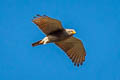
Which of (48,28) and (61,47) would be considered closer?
(48,28)

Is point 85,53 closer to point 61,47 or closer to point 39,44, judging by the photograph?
point 61,47

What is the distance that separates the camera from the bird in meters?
19.2

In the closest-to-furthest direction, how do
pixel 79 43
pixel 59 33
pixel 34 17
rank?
pixel 34 17
pixel 59 33
pixel 79 43

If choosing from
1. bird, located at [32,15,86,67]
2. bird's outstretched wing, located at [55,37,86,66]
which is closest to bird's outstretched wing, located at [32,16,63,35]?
bird, located at [32,15,86,67]

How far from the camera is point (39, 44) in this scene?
20031 mm

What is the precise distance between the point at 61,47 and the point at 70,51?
524mm

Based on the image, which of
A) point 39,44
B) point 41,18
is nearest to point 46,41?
point 39,44

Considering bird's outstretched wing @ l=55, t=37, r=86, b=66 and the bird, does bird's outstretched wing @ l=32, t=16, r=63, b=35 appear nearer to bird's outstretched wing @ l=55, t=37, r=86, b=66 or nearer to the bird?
the bird

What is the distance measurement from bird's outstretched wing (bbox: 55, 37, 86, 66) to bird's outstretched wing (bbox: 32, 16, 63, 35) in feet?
5.18

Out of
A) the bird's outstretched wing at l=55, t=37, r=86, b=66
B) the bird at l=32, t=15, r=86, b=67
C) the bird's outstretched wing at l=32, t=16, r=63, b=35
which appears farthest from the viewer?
the bird's outstretched wing at l=55, t=37, r=86, b=66

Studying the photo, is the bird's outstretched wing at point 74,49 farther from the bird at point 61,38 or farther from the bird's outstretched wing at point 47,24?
the bird's outstretched wing at point 47,24

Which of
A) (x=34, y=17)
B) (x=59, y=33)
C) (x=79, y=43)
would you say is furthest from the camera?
(x=79, y=43)

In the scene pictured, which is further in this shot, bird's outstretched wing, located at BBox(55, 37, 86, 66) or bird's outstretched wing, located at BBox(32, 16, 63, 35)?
bird's outstretched wing, located at BBox(55, 37, 86, 66)

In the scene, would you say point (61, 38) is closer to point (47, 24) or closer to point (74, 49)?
point (47, 24)
